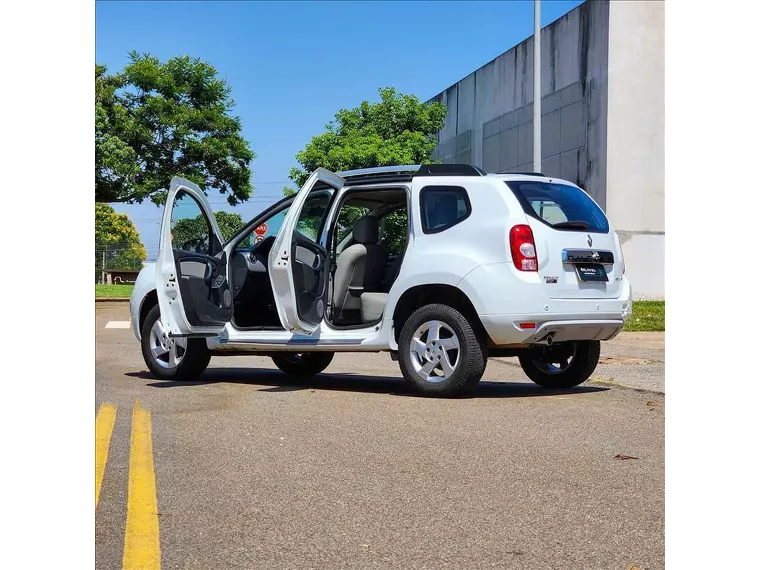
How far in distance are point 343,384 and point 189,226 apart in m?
2.05

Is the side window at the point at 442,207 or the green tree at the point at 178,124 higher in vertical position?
the green tree at the point at 178,124

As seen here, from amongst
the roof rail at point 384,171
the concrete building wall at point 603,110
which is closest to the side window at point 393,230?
the roof rail at point 384,171

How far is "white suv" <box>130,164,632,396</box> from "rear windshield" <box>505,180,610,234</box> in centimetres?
1

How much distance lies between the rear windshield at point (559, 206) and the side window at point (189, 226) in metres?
2.88

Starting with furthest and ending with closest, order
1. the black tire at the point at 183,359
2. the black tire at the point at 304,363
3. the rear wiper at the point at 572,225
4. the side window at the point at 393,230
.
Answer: the black tire at the point at 304,363 < the side window at the point at 393,230 < the black tire at the point at 183,359 < the rear wiper at the point at 572,225

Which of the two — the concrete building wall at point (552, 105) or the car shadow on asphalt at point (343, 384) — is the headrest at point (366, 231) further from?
the concrete building wall at point (552, 105)

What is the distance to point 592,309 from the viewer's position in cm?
848

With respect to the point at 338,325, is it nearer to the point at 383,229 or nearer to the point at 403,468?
the point at 383,229

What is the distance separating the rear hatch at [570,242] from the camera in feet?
27.1

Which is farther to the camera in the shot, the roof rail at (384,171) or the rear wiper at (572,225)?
the roof rail at (384,171)

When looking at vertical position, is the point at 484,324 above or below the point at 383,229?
below

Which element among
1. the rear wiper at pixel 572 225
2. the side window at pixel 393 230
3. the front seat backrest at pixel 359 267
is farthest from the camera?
the side window at pixel 393 230
